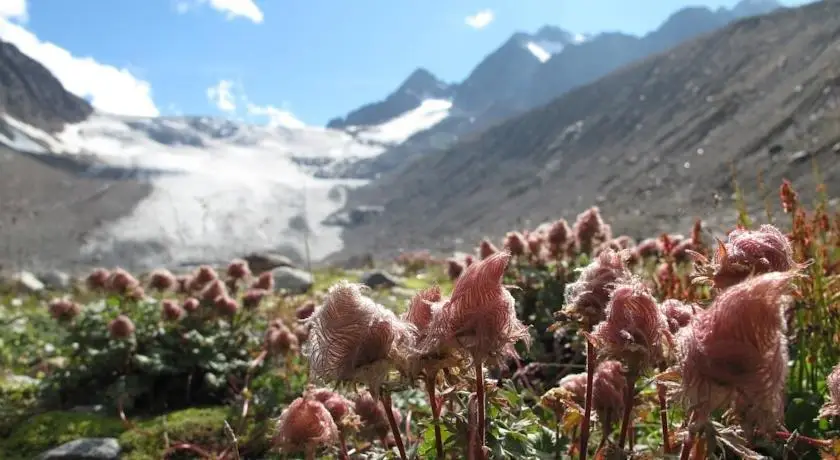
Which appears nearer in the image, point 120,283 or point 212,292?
point 212,292

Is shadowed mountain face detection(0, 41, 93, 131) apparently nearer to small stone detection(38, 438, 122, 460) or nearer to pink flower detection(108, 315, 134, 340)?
pink flower detection(108, 315, 134, 340)

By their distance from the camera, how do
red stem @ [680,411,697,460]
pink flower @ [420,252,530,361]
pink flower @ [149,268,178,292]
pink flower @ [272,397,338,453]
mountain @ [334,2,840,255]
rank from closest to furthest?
red stem @ [680,411,697,460], pink flower @ [420,252,530,361], pink flower @ [272,397,338,453], pink flower @ [149,268,178,292], mountain @ [334,2,840,255]

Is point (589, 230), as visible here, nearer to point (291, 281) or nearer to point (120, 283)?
point (120, 283)

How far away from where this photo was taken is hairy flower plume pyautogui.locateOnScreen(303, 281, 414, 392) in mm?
1208

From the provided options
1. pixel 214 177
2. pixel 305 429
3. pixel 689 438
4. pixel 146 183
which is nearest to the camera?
pixel 689 438

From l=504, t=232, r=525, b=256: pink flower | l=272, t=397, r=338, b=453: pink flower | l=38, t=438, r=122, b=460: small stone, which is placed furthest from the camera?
l=504, t=232, r=525, b=256: pink flower

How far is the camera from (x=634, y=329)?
1.17 m

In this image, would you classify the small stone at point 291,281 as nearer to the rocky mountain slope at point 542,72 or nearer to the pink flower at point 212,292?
the pink flower at point 212,292

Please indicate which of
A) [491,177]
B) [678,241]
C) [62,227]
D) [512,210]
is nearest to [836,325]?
[678,241]

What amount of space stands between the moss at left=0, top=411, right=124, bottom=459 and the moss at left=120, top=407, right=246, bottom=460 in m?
0.15

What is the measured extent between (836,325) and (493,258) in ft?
6.30

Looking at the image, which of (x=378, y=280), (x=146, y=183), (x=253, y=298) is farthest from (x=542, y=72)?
(x=253, y=298)

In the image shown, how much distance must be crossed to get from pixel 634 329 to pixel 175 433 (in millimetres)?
2739

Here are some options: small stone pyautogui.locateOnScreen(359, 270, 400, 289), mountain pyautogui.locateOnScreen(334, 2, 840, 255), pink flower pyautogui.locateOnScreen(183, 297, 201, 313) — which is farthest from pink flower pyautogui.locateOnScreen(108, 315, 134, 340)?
mountain pyautogui.locateOnScreen(334, 2, 840, 255)
